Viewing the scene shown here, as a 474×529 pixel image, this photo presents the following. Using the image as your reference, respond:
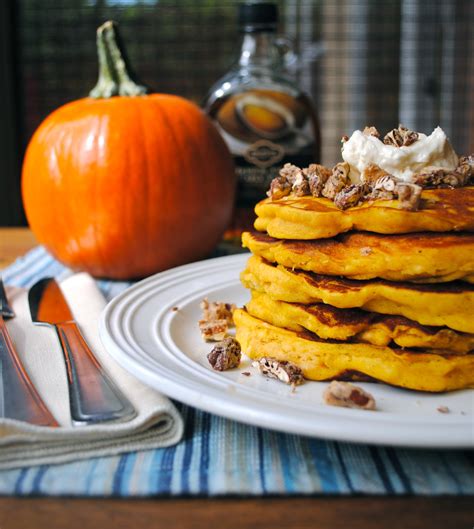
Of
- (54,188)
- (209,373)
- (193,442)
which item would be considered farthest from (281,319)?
(54,188)

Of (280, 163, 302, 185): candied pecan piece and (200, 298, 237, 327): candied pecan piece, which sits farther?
(200, 298, 237, 327): candied pecan piece

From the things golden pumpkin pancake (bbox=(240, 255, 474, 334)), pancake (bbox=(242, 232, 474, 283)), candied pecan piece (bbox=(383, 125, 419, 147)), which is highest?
candied pecan piece (bbox=(383, 125, 419, 147))

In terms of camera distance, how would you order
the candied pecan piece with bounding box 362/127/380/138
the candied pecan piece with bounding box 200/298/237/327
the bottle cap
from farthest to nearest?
the bottle cap, the candied pecan piece with bounding box 200/298/237/327, the candied pecan piece with bounding box 362/127/380/138

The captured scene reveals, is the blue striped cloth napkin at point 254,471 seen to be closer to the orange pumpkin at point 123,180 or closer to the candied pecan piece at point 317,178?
the candied pecan piece at point 317,178

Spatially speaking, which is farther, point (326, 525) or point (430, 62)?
point (430, 62)

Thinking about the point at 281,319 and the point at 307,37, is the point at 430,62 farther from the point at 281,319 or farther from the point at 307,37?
the point at 281,319

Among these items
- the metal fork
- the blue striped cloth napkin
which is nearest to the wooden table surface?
the blue striped cloth napkin

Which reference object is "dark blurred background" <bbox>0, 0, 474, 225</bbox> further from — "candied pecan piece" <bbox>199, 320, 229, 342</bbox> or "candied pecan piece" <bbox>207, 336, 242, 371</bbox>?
"candied pecan piece" <bbox>207, 336, 242, 371</bbox>
